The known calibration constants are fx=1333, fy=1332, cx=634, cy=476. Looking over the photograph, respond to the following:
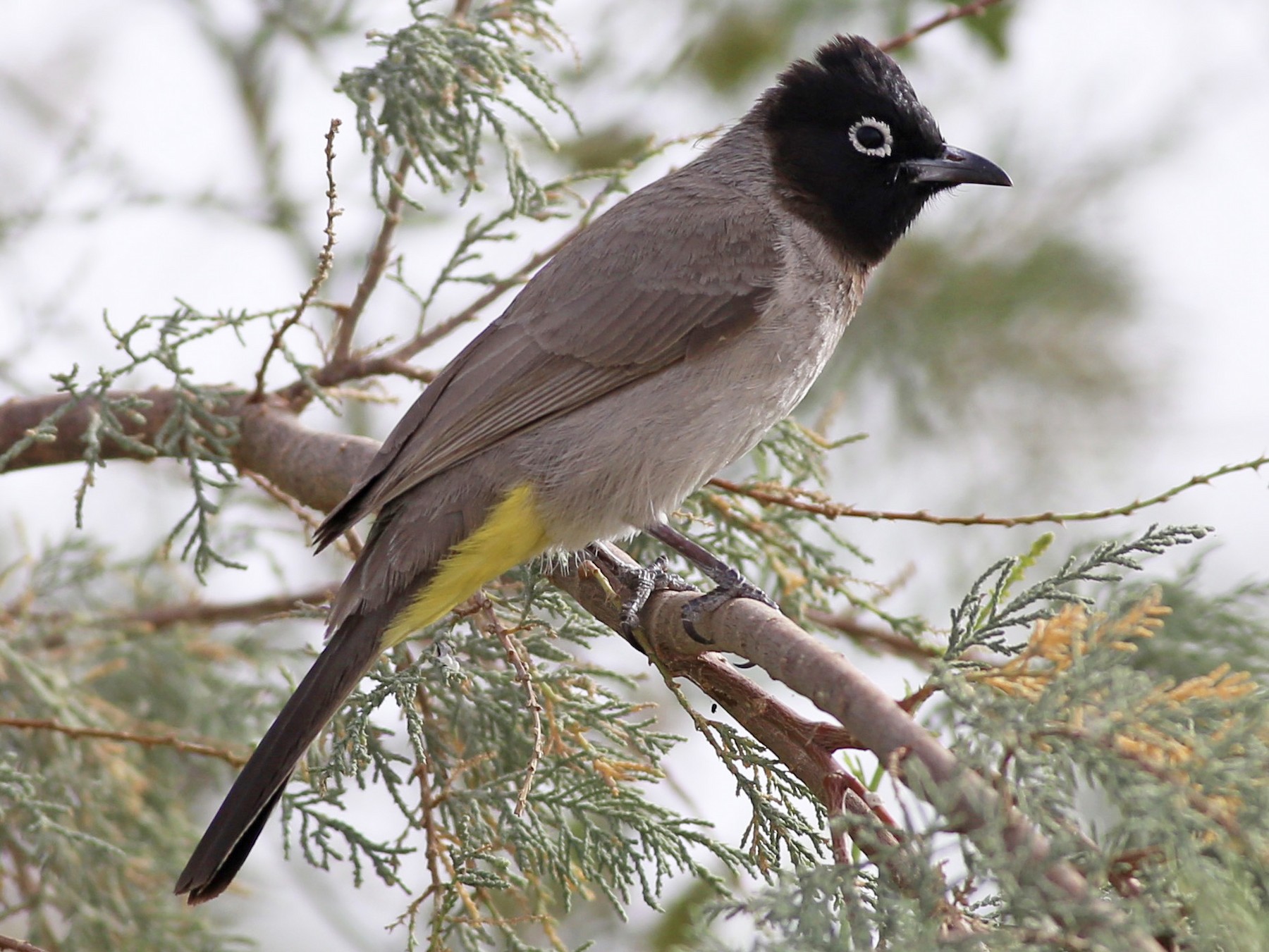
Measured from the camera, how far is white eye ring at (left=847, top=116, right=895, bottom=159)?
355cm

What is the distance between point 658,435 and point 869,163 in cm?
104

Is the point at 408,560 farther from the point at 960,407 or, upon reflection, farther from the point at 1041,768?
the point at 960,407

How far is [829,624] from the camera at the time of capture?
355cm

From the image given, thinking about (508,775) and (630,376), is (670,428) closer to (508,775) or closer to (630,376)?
(630,376)

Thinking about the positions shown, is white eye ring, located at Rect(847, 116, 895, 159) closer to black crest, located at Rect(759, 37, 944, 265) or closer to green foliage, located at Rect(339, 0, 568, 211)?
black crest, located at Rect(759, 37, 944, 265)

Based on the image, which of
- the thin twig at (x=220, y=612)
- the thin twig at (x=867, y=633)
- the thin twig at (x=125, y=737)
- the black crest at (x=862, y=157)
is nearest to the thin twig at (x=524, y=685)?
the thin twig at (x=125, y=737)

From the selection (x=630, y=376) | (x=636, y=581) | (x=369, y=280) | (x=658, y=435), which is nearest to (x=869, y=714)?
(x=636, y=581)

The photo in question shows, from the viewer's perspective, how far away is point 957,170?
350cm

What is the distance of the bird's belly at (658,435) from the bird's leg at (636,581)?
0.21ft

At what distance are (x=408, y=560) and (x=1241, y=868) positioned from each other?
5.96 ft

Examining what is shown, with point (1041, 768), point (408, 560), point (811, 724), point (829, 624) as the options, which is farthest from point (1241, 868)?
point (829, 624)

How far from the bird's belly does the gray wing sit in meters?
0.05

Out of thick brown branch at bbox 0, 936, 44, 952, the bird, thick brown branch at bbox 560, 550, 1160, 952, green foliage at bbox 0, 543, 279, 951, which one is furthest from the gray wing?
thick brown branch at bbox 0, 936, 44, 952

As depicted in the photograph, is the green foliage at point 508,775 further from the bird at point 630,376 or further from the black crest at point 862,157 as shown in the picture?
the black crest at point 862,157
